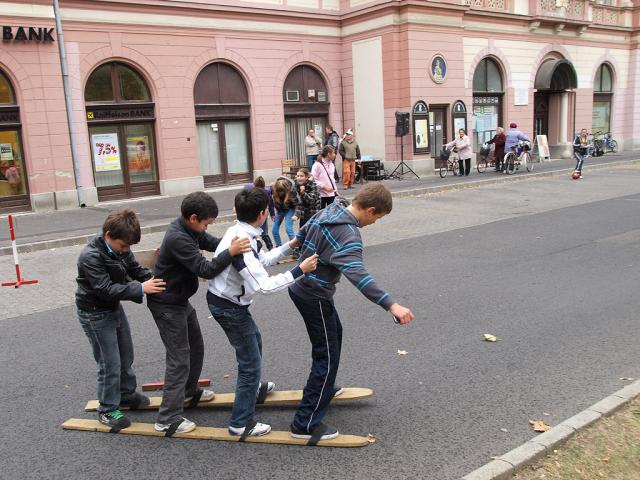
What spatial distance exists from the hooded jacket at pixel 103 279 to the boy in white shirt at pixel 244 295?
1.82 ft

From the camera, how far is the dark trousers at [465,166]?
21859 mm

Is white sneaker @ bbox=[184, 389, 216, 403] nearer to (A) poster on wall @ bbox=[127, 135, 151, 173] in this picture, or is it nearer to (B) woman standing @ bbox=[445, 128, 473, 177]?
(A) poster on wall @ bbox=[127, 135, 151, 173]

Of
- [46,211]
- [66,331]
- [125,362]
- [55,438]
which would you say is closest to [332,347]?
[125,362]

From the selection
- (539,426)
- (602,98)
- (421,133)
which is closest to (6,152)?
(421,133)

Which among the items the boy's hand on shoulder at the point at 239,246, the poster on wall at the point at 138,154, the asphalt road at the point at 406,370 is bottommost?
the asphalt road at the point at 406,370

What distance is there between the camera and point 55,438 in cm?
404

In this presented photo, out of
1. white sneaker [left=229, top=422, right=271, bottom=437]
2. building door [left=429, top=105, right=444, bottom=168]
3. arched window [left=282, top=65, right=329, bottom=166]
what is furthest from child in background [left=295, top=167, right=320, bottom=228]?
building door [left=429, top=105, right=444, bottom=168]

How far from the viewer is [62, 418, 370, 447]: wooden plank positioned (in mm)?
3766

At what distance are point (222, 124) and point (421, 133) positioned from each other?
7452mm

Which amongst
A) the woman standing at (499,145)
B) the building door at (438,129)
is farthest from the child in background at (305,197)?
the woman standing at (499,145)

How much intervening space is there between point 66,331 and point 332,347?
3.91 meters

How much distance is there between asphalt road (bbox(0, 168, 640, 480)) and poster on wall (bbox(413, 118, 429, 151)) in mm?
13697

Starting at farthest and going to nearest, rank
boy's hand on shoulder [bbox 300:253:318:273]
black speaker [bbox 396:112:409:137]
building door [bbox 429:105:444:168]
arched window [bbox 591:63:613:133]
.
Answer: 1. arched window [bbox 591:63:613:133]
2. building door [bbox 429:105:444:168]
3. black speaker [bbox 396:112:409:137]
4. boy's hand on shoulder [bbox 300:253:318:273]

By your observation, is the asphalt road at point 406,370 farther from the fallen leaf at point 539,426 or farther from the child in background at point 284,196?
the child in background at point 284,196
